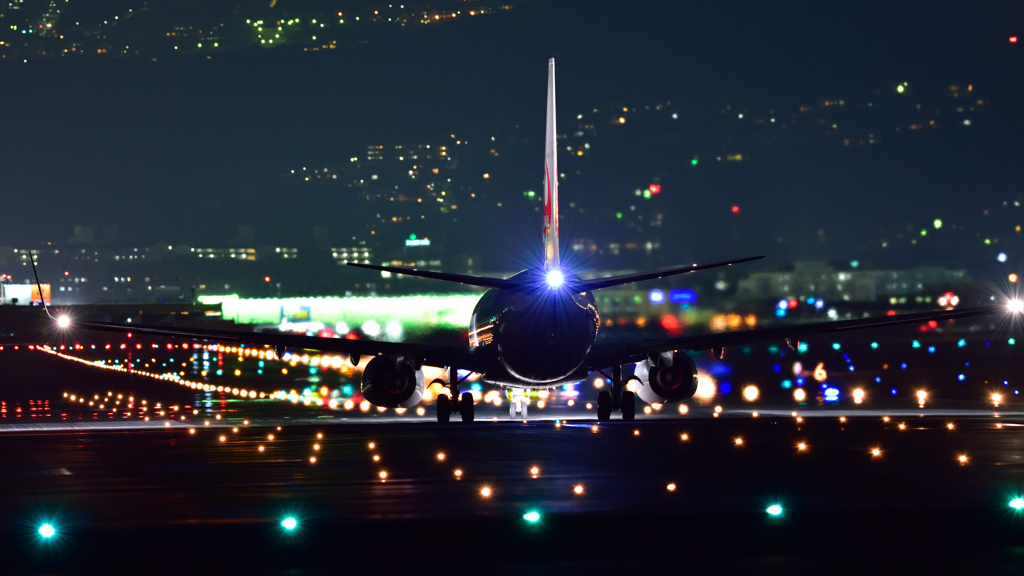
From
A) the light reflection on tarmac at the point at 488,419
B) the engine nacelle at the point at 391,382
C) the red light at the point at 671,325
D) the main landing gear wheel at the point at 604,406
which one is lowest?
the light reflection on tarmac at the point at 488,419

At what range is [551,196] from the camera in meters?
33.5

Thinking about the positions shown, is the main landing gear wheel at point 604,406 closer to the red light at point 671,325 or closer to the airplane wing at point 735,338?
the airplane wing at point 735,338

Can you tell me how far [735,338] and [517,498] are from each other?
20.2m

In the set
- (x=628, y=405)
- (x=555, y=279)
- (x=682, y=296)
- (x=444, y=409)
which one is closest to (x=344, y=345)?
(x=444, y=409)

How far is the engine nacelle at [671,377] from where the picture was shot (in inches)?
1325

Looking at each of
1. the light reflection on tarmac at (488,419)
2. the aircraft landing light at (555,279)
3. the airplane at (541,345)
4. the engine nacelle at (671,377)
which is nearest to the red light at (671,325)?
the light reflection on tarmac at (488,419)

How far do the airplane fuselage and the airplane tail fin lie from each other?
1166 millimetres

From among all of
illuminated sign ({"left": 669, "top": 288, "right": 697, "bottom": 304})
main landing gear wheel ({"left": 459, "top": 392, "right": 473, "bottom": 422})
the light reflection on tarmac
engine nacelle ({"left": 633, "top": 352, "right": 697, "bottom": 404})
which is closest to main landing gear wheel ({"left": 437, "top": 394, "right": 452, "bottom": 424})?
the light reflection on tarmac

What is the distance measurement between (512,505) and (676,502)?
7.17 ft

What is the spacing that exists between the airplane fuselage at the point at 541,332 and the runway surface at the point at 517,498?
9.27 ft

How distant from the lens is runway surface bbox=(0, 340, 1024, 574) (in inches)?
442

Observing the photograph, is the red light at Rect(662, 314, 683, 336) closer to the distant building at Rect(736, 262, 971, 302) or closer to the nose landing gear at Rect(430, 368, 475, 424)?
the distant building at Rect(736, 262, 971, 302)

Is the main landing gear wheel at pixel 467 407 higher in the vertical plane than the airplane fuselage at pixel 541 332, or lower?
lower

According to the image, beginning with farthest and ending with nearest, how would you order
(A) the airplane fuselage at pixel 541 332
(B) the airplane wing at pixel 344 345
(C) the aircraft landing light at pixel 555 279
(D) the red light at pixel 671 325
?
(D) the red light at pixel 671 325 < (B) the airplane wing at pixel 344 345 < (C) the aircraft landing light at pixel 555 279 < (A) the airplane fuselage at pixel 541 332
